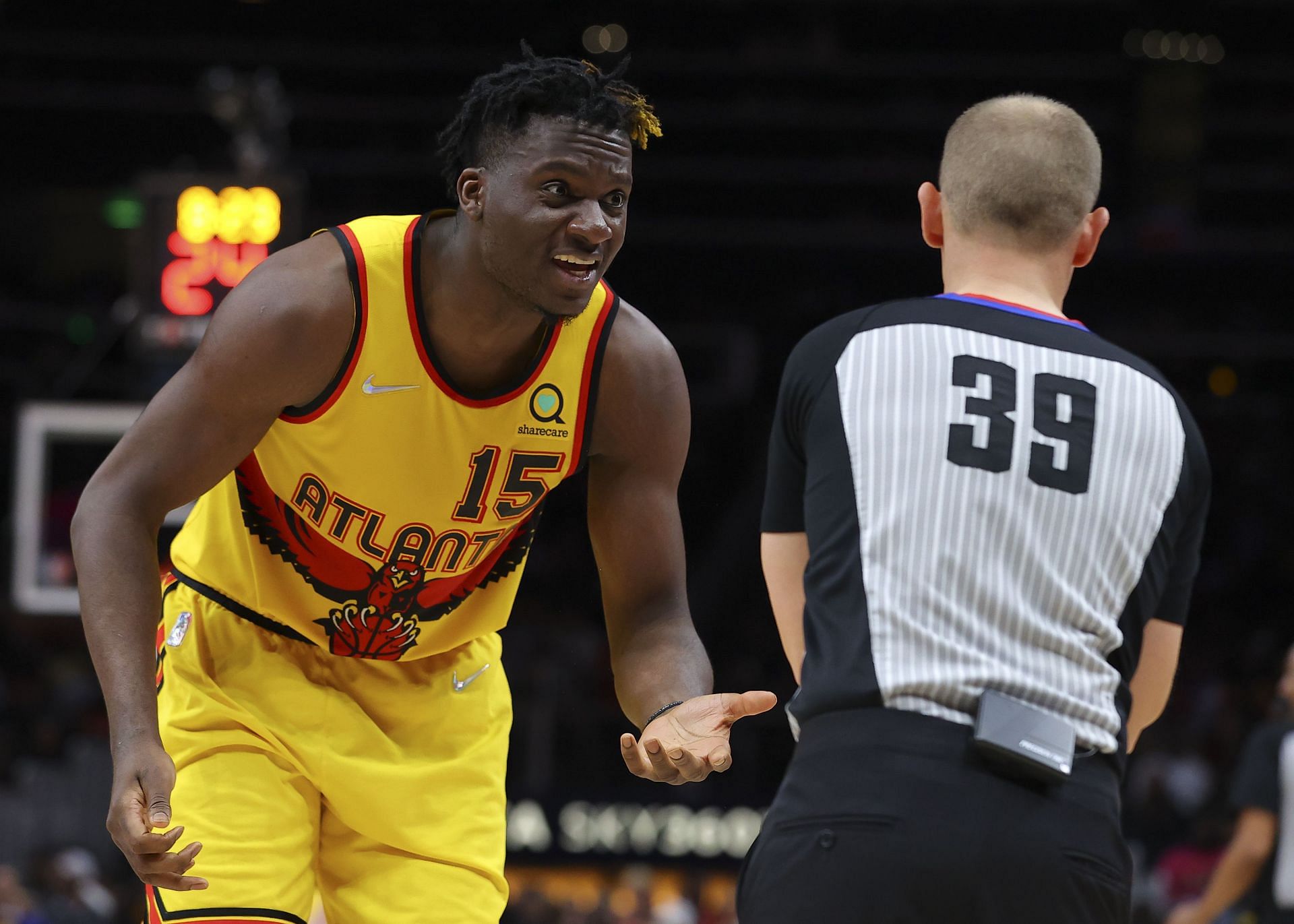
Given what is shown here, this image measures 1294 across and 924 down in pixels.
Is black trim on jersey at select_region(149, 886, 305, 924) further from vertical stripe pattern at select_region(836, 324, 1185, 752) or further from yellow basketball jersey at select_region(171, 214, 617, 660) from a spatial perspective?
vertical stripe pattern at select_region(836, 324, 1185, 752)

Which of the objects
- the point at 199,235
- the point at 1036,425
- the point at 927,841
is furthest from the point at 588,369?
the point at 199,235

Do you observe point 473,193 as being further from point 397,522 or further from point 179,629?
point 179,629

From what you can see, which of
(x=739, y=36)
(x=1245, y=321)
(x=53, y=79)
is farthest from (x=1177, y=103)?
(x=53, y=79)

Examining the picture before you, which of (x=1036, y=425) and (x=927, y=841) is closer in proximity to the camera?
(x=927, y=841)

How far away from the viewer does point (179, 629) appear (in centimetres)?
346

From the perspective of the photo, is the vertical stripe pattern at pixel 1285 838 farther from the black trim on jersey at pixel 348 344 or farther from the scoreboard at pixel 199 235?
the scoreboard at pixel 199 235

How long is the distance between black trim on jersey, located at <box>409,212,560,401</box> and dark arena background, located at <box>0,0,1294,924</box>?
35.0ft

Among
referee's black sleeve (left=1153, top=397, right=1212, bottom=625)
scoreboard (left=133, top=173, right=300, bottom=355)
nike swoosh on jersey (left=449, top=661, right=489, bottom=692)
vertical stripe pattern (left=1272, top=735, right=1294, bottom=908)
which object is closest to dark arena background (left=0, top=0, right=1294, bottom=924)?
scoreboard (left=133, top=173, right=300, bottom=355)

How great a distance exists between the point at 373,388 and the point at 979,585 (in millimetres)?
1312

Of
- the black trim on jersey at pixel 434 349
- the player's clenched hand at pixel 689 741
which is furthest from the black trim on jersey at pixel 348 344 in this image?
the player's clenched hand at pixel 689 741

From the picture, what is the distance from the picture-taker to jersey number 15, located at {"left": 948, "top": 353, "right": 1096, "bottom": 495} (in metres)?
2.45

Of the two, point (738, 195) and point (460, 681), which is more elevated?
point (738, 195)

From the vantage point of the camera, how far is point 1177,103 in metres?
16.1

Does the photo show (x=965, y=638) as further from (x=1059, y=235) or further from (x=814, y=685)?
(x=1059, y=235)
